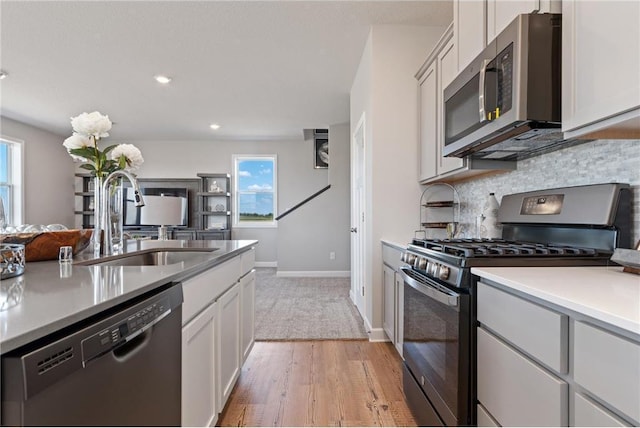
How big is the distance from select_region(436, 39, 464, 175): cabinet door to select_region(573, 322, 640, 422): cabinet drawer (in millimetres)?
1483

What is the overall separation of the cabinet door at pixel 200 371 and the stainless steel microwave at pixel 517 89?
1.48m

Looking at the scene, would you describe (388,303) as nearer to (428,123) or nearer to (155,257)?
(428,123)

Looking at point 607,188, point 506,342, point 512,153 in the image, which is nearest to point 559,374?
point 506,342

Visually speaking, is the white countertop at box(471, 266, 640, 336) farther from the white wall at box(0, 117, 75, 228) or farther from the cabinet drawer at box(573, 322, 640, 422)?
the white wall at box(0, 117, 75, 228)

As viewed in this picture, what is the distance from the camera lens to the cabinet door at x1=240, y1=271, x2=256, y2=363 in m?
2.08

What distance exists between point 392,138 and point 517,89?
59.6 inches

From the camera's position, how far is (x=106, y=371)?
75 centimetres

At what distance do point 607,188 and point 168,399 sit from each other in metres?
1.74

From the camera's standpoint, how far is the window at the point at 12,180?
543 centimetres

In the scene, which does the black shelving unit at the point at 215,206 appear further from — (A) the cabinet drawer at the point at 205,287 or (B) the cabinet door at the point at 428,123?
(A) the cabinet drawer at the point at 205,287

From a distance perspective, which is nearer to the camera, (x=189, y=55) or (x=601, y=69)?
(x=601, y=69)

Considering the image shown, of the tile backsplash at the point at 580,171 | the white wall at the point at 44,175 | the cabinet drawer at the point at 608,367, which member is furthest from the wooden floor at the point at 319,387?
the white wall at the point at 44,175

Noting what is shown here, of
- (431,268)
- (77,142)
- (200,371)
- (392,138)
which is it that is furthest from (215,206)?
(431,268)

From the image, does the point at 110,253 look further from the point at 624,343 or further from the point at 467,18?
the point at 467,18
